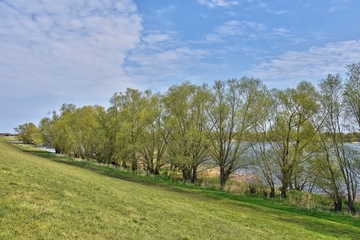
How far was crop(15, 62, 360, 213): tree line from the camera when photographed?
25.3 meters

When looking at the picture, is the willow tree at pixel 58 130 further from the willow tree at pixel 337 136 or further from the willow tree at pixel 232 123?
the willow tree at pixel 337 136

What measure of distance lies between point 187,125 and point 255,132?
9413 mm

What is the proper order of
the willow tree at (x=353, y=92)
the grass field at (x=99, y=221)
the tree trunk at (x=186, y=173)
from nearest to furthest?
the grass field at (x=99, y=221) → the willow tree at (x=353, y=92) → the tree trunk at (x=186, y=173)

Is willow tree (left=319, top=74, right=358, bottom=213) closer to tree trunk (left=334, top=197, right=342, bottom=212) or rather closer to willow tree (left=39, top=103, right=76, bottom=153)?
tree trunk (left=334, top=197, right=342, bottom=212)

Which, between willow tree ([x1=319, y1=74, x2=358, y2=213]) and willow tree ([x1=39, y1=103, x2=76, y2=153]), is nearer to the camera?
willow tree ([x1=319, y1=74, x2=358, y2=213])

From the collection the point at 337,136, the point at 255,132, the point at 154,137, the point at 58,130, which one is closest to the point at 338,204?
the point at 337,136

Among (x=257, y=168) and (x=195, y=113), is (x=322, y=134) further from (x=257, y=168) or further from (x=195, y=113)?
(x=195, y=113)

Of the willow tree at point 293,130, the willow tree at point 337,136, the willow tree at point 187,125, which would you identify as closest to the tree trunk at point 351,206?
the willow tree at point 337,136

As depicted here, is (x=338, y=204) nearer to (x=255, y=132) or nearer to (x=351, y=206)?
(x=351, y=206)

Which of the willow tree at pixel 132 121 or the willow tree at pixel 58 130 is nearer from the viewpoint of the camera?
the willow tree at pixel 132 121

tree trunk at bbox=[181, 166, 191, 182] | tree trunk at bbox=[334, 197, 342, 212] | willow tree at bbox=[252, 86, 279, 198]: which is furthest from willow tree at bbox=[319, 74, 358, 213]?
tree trunk at bbox=[181, 166, 191, 182]

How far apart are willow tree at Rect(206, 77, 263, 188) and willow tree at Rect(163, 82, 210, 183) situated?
137 centimetres

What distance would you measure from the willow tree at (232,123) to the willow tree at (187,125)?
4.50 feet

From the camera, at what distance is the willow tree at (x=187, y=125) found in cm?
3544
